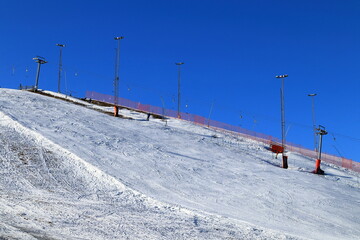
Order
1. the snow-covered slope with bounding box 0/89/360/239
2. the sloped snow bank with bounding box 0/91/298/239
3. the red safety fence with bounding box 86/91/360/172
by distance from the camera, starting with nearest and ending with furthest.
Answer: the sloped snow bank with bounding box 0/91/298/239, the snow-covered slope with bounding box 0/89/360/239, the red safety fence with bounding box 86/91/360/172

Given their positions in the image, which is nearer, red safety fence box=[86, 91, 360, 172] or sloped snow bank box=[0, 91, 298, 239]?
sloped snow bank box=[0, 91, 298, 239]

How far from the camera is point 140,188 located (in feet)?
55.7

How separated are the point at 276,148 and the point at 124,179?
2440cm

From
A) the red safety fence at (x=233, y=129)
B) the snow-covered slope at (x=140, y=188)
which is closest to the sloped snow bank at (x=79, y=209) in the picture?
the snow-covered slope at (x=140, y=188)

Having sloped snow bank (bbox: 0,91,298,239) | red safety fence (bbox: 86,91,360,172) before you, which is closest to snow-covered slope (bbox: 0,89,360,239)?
sloped snow bank (bbox: 0,91,298,239)

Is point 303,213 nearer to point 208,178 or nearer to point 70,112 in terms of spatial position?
point 208,178

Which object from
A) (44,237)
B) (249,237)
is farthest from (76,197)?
(249,237)

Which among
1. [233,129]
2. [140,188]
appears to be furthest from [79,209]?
[233,129]

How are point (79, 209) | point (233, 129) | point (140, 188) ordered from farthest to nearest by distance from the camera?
point (233, 129)
point (140, 188)
point (79, 209)

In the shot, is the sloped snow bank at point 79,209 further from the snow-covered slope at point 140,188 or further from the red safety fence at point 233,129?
the red safety fence at point 233,129

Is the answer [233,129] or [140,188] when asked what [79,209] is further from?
[233,129]

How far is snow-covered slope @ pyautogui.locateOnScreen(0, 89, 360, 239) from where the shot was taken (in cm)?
1127

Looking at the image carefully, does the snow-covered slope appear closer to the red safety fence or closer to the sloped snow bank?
the sloped snow bank

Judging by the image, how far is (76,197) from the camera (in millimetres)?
14016
